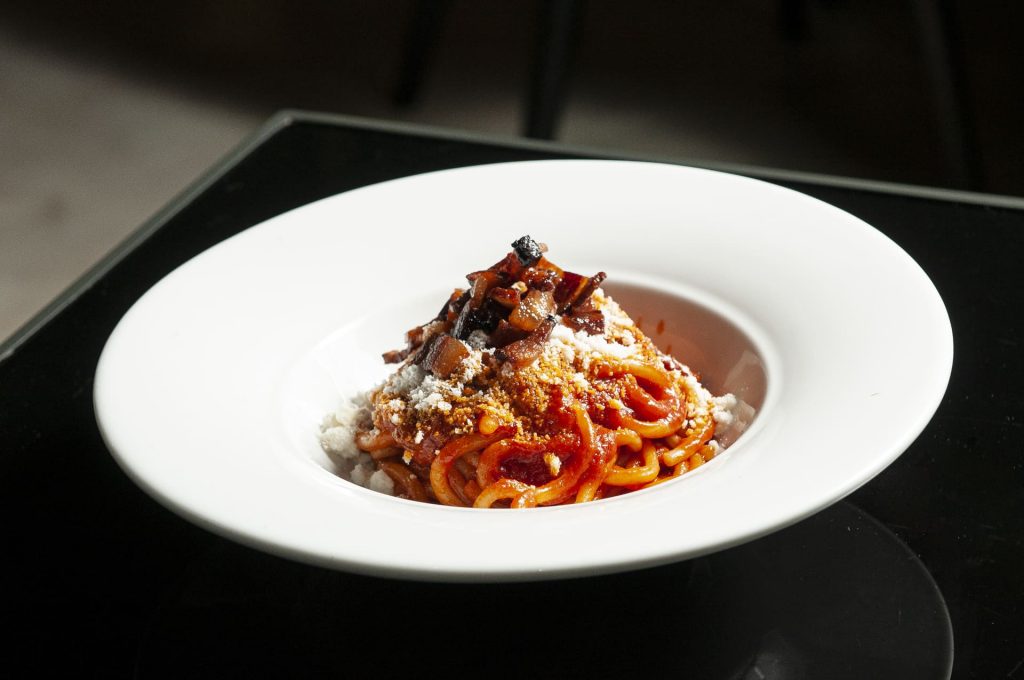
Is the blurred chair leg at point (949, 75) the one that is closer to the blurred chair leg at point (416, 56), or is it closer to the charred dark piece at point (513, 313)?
the blurred chair leg at point (416, 56)

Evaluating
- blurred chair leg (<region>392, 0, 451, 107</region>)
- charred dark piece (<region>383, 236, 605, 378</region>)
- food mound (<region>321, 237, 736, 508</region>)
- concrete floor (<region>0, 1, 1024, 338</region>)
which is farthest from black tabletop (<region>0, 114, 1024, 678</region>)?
blurred chair leg (<region>392, 0, 451, 107</region>)

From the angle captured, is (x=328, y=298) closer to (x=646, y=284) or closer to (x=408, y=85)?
(x=646, y=284)

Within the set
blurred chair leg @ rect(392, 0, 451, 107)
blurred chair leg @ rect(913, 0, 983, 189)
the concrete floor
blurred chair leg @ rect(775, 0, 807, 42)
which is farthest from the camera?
blurred chair leg @ rect(775, 0, 807, 42)

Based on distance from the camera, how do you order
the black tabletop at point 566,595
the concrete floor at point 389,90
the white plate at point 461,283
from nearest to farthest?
the white plate at point 461,283
the black tabletop at point 566,595
the concrete floor at point 389,90

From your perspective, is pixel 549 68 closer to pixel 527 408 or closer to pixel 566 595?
pixel 527 408

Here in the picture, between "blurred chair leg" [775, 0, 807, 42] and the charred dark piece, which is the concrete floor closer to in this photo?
"blurred chair leg" [775, 0, 807, 42]

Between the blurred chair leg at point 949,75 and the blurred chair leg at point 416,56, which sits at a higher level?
the blurred chair leg at point 949,75

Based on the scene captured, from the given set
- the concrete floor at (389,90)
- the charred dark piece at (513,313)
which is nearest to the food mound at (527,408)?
the charred dark piece at (513,313)
